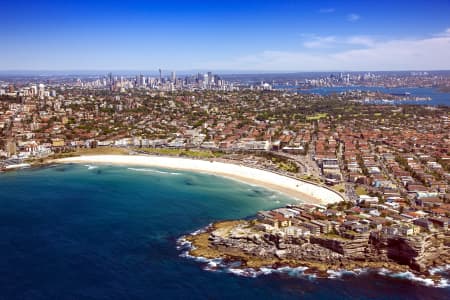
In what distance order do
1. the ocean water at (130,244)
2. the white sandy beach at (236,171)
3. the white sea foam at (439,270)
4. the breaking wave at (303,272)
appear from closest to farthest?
the ocean water at (130,244) → the breaking wave at (303,272) → the white sea foam at (439,270) → the white sandy beach at (236,171)

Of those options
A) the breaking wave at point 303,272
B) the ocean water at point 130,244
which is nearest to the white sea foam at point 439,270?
the breaking wave at point 303,272

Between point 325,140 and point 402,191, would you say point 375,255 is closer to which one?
point 402,191

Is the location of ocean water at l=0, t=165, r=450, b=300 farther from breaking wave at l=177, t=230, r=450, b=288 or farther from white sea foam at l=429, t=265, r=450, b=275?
white sea foam at l=429, t=265, r=450, b=275

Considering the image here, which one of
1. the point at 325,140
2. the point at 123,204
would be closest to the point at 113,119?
the point at 325,140

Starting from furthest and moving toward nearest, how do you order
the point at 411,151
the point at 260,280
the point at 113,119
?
the point at 113,119, the point at 411,151, the point at 260,280

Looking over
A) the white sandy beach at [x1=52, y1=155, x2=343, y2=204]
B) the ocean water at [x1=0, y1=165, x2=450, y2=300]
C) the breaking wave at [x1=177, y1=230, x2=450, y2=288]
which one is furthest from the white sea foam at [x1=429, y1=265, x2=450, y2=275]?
the white sandy beach at [x1=52, y1=155, x2=343, y2=204]

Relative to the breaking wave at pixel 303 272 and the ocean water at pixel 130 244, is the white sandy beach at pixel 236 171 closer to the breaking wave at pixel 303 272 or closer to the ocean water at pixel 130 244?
the ocean water at pixel 130 244
